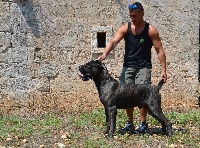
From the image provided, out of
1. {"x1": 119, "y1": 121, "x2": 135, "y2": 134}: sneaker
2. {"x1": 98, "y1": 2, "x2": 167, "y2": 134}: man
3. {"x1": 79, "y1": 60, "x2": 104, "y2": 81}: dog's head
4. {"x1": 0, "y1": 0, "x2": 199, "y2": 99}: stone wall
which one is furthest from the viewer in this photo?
{"x1": 0, "y1": 0, "x2": 199, "y2": 99}: stone wall

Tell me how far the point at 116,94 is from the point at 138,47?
751 mm

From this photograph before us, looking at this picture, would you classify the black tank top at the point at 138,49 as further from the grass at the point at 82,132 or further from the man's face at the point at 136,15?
the grass at the point at 82,132

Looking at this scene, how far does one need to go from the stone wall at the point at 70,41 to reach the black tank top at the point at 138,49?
2236 millimetres

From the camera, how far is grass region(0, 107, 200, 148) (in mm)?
5086

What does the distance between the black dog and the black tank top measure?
0.35 m

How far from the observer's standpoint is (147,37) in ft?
18.1

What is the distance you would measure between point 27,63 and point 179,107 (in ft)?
10.4

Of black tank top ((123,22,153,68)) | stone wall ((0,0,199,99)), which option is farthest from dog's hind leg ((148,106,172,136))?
stone wall ((0,0,199,99))

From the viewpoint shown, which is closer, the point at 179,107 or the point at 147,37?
the point at 147,37

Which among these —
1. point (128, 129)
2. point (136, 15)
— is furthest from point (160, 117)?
point (136, 15)

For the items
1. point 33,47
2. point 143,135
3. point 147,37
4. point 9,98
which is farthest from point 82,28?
point 143,135

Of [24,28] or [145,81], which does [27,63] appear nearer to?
[24,28]

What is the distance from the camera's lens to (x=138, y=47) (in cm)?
553

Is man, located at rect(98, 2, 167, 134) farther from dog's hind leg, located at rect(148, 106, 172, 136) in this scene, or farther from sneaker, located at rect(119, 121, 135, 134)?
dog's hind leg, located at rect(148, 106, 172, 136)
